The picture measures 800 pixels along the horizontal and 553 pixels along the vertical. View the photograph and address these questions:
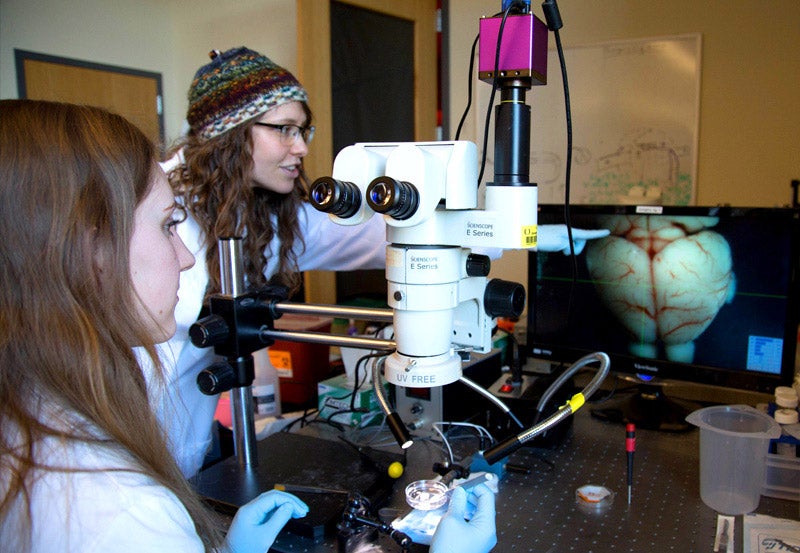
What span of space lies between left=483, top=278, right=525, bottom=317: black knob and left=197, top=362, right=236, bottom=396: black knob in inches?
18.1

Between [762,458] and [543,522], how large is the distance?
374 mm

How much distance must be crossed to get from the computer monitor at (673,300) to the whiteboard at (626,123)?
4.42 ft

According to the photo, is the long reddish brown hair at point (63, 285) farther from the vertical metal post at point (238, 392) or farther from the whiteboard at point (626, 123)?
the whiteboard at point (626, 123)

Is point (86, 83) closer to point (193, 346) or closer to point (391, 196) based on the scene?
point (193, 346)

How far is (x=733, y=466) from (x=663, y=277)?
46 cm

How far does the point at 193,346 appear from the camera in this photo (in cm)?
119

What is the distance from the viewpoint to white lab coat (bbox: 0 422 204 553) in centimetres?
56

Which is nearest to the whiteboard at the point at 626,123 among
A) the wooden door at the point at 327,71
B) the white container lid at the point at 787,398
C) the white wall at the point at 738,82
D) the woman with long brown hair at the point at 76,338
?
the white wall at the point at 738,82

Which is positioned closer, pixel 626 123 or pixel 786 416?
pixel 786 416

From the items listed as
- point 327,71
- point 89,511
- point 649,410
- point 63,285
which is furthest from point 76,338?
point 327,71

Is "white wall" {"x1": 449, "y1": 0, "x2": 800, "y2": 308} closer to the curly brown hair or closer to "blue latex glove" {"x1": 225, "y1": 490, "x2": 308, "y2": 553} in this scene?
the curly brown hair

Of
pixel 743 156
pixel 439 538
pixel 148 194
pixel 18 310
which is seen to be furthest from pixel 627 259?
pixel 743 156

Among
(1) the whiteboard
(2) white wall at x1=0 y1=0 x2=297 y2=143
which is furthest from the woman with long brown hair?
(2) white wall at x1=0 y1=0 x2=297 y2=143

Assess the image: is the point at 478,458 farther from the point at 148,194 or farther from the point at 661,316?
the point at 148,194
